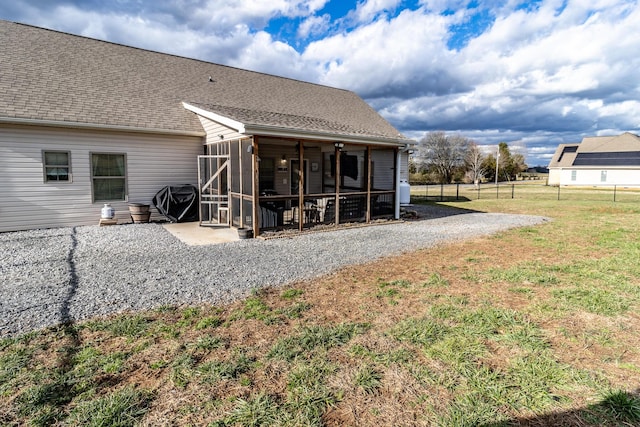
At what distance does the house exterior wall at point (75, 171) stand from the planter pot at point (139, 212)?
40 centimetres

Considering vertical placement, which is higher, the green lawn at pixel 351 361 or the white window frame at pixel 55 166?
the white window frame at pixel 55 166

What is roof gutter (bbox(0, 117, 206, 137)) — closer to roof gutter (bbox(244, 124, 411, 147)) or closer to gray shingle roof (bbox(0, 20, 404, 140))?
gray shingle roof (bbox(0, 20, 404, 140))

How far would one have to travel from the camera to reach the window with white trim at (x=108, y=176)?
931 cm

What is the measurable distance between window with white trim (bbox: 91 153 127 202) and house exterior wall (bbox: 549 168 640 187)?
43.3 m

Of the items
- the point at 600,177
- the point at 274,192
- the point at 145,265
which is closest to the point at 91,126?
the point at 145,265

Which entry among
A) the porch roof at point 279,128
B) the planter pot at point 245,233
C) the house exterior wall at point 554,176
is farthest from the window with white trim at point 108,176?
the house exterior wall at point 554,176

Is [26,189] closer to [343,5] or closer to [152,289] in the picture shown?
[152,289]

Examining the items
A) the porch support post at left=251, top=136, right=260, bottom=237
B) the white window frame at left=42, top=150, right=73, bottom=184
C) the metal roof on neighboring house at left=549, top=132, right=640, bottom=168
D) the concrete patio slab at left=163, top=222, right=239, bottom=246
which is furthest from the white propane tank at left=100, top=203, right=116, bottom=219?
the metal roof on neighboring house at left=549, top=132, right=640, bottom=168

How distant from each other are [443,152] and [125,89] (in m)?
45.4

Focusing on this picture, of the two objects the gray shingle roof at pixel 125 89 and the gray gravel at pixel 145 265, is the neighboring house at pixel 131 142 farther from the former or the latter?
the gray gravel at pixel 145 265

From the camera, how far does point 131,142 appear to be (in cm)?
962

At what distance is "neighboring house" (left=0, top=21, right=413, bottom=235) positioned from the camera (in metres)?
8.30

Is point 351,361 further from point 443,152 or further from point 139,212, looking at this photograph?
point 443,152

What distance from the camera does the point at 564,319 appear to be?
3756 mm
